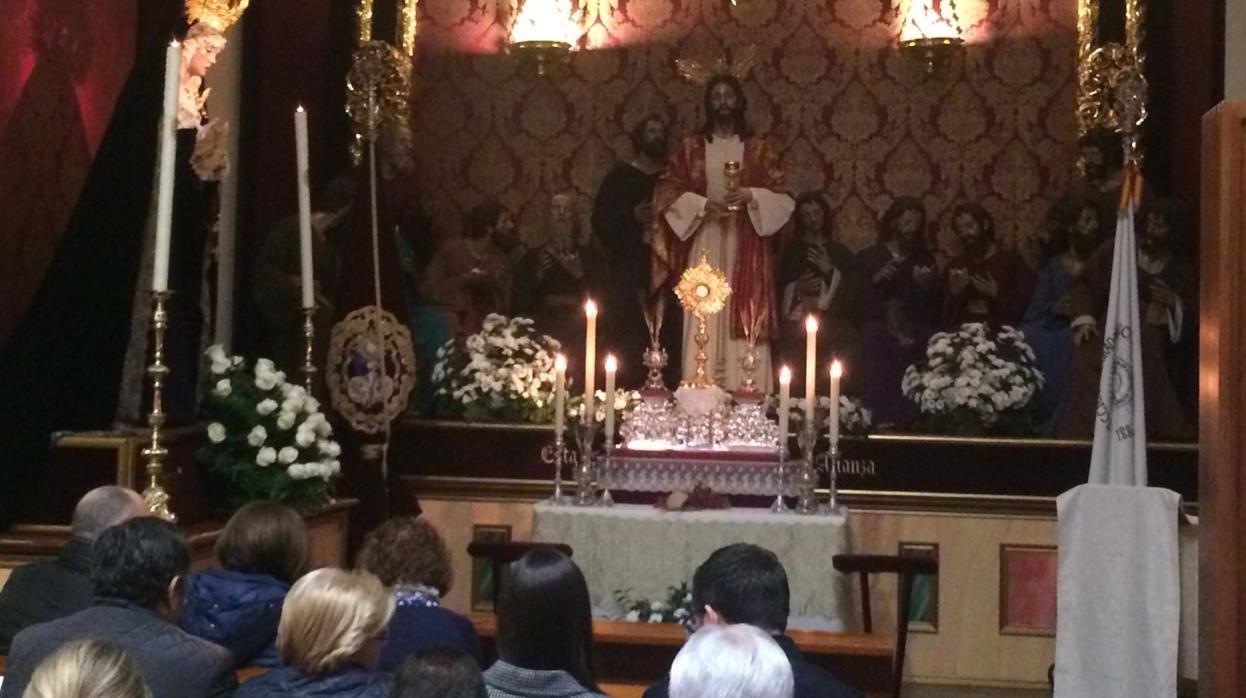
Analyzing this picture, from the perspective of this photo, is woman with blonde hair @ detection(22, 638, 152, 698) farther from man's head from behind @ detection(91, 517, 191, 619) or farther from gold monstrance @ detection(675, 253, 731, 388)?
gold monstrance @ detection(675, 253, 731, 388)

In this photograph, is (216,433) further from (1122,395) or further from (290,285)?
(1122,395)

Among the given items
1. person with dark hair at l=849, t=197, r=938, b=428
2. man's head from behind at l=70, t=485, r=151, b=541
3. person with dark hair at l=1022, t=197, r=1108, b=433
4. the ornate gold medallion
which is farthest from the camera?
person with dark hair at l=849, t=197, r=938, b=428

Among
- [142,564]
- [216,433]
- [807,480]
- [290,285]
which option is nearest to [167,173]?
[216,433]

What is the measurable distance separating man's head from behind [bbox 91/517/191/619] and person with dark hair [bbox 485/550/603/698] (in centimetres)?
85

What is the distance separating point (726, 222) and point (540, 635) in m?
6.60

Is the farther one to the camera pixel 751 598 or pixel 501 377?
pixel 501 377

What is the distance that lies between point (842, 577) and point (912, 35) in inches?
171

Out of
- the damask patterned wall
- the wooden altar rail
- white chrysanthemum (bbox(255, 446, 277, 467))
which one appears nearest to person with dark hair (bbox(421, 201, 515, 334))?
the damask patterned wall

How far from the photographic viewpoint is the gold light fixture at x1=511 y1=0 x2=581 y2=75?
38.1ft

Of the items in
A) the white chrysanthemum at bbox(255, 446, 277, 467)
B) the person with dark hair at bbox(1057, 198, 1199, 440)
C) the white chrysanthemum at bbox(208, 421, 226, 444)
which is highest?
the person with dark hair at bbox(1057, 198, 1199, 440)

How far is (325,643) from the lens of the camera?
12.6ft

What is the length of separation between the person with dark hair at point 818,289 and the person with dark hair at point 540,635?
7.07 metres

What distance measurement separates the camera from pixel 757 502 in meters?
8.98

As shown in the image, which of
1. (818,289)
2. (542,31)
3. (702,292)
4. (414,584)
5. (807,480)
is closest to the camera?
(414,584)
